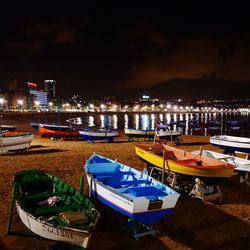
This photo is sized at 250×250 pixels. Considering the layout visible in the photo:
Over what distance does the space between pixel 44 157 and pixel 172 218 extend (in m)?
12.4

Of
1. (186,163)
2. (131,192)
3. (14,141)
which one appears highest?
(186,163)

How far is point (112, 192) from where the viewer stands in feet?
29.0

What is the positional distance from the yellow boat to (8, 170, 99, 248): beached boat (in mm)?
4970

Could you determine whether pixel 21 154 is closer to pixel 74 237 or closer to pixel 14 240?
pixel 14 240

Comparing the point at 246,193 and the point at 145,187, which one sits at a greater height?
the point at 145,187

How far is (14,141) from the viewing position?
71.3 ft

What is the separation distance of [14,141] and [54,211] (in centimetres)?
1499

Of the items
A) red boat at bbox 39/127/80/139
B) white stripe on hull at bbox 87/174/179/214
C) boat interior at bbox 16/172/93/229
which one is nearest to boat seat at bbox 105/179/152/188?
white stripe on hull at bbox 87/174/179/214

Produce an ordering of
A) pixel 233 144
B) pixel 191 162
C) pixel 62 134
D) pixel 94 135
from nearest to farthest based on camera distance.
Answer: pixel 191 162
pixel 233 144
pixel 94 135
pixel 62 134

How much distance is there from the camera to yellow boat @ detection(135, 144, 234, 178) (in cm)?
1154

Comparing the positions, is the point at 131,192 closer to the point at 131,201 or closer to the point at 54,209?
the point at 131,201

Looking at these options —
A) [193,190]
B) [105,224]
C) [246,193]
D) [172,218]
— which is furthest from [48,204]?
[246,193]

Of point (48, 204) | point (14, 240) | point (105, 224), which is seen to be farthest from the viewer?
point (105, 224)

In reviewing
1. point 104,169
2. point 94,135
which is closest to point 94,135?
point 94,135
